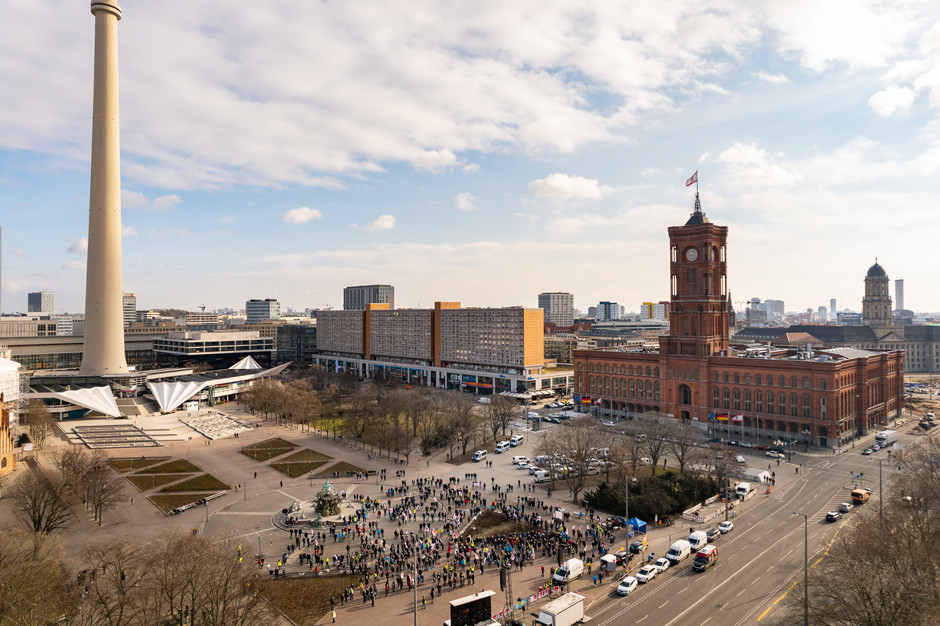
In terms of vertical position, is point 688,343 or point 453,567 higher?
point 688,343

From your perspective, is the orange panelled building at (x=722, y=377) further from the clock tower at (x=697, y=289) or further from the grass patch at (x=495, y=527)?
the grass patch at (x=495, y=527)

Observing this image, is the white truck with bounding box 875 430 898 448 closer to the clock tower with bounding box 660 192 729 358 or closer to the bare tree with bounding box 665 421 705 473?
the clock tower with bounding box 660 192 729 358

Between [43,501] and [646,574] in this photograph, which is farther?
[43,501]

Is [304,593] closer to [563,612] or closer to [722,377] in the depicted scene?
[563,612]

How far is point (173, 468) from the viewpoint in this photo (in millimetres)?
81250

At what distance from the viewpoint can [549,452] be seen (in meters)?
69.6

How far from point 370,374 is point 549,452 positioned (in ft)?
418

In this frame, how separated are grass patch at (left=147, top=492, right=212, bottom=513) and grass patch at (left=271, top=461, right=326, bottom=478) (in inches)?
470

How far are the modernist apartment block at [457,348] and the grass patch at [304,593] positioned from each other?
100845 mm

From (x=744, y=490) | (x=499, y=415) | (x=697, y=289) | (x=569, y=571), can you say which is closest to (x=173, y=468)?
(x=499, y=415)

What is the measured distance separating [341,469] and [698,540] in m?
49.1

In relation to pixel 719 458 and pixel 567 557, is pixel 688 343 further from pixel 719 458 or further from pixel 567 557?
pixel 567 557

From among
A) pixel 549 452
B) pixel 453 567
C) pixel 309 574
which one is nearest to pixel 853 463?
pixel 549 452

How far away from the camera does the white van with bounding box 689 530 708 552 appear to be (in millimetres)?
50875
